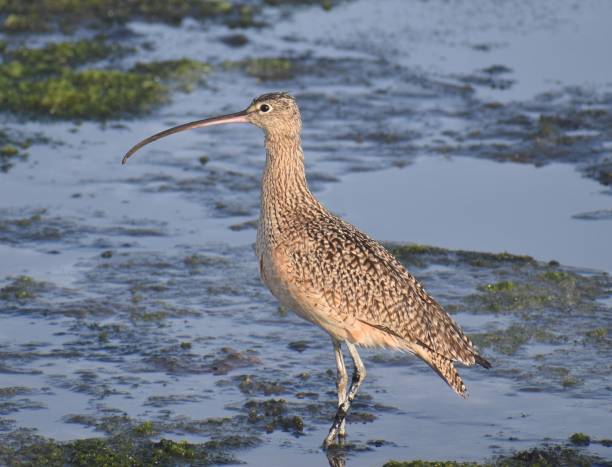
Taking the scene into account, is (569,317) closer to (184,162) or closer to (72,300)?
(72,300)

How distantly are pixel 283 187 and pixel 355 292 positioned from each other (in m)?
0.75

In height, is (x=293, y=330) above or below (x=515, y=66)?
below

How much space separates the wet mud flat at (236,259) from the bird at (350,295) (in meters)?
0.41

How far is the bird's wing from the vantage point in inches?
268

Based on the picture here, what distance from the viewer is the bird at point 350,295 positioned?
22.4 feet

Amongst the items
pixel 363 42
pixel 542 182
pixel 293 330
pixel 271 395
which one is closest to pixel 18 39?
pixel 363 42

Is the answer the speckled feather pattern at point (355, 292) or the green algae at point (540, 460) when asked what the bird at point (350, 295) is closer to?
the speckled feather pattern at point (355, 292)

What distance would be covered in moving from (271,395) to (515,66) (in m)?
7.47

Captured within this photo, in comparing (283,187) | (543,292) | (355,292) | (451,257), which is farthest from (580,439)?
(451,257)

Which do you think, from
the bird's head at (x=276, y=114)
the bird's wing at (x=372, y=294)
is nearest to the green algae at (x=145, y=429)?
the bird's wing at (x=372, y=294)

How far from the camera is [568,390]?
755 centimetres

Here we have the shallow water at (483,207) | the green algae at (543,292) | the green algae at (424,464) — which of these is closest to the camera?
the green algae at (424,464)

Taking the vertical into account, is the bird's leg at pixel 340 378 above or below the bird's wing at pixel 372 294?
below

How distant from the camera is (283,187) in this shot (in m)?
7.22
